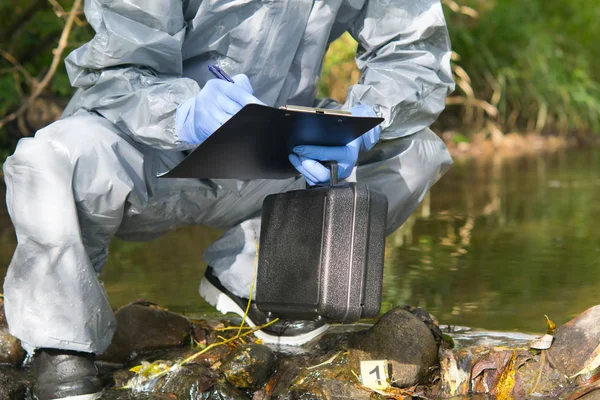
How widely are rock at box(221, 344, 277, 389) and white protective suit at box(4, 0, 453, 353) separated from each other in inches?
13.3

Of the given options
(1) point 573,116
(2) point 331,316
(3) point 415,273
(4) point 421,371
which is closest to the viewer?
(2) point 331,316

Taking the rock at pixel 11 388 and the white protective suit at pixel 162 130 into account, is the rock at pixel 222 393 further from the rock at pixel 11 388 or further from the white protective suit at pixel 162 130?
the rock at pixel 11 388

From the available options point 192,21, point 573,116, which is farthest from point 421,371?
point 573,116

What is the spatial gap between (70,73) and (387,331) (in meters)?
1.10

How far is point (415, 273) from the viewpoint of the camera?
3.46 m

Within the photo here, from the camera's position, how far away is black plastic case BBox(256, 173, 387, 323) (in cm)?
213

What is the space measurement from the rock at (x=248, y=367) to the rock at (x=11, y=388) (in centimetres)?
53

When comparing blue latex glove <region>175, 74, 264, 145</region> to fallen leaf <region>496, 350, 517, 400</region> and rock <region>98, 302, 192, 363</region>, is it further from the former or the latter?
fallen leaf <region>496, 350, 517, 400</region>

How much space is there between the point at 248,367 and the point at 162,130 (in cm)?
64

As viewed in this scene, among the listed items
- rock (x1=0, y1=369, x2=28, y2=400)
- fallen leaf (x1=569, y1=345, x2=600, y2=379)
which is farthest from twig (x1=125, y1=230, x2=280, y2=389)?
fallen leaf (x1=569, y1=345, x2=600, y2=379)

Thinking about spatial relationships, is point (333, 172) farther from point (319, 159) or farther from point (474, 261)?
point (474, 261)

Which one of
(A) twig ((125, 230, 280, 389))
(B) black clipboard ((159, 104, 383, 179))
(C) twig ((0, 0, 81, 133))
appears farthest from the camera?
(C) twig ((0, 0, 81, 133))

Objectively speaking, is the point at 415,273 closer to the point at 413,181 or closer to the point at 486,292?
the point at 486,292

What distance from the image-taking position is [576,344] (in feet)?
7.40
